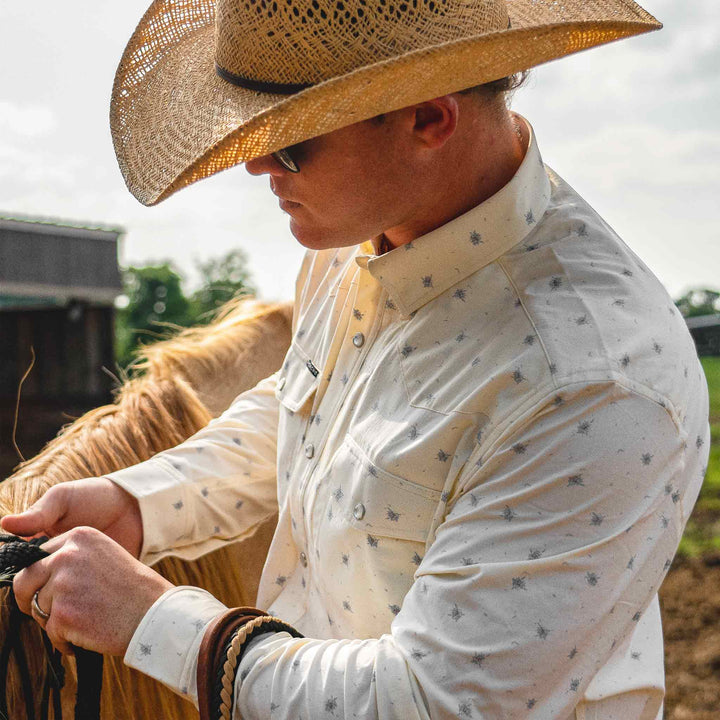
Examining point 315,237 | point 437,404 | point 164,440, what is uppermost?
point 315,237

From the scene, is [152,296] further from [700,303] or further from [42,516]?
[42,516]

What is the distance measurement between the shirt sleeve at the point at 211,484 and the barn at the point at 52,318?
4740 mm

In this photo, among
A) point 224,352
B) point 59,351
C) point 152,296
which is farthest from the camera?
point 152,296

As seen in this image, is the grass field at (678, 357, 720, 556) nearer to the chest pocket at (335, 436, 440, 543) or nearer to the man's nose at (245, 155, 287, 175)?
the chest pocket at (335, 436, 440, 543)

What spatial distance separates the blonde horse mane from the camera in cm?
141

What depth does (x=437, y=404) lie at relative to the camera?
100 centimetres

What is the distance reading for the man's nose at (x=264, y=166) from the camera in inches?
39.5

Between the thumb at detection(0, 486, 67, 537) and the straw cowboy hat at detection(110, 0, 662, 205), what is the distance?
47 centimetres

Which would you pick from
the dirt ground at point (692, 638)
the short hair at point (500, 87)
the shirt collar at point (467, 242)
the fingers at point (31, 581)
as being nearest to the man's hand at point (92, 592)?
the fingers at point (31, 581)

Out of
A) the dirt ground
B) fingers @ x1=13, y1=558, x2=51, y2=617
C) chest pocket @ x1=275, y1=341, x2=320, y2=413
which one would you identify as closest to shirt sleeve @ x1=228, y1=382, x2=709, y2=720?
fingers @ x1=13, y1=558, x2=51, y2=617

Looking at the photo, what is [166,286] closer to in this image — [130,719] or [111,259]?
[111,259]

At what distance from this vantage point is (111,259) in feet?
27.7

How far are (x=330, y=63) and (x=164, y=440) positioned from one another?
0.92 metres

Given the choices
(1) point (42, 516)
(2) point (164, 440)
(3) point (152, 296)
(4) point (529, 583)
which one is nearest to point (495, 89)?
(4) point (529, 583)
